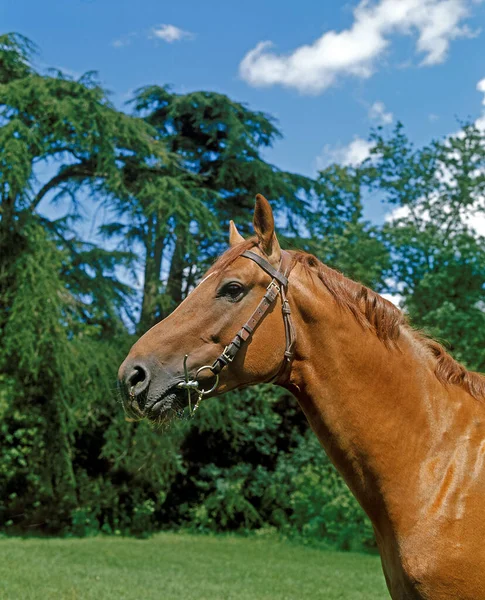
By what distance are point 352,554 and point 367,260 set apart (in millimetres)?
6411

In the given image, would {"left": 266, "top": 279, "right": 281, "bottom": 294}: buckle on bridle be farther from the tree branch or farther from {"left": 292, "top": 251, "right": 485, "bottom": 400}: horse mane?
the tree branch

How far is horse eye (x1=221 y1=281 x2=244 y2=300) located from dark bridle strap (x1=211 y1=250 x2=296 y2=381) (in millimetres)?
94

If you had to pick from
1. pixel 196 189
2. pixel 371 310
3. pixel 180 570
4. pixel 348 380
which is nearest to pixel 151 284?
pixel 196 189

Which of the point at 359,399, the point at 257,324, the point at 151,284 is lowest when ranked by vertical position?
the point at 359,399

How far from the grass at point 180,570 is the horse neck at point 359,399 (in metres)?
5.73

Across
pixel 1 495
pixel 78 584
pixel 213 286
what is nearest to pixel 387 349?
pixel 213 286

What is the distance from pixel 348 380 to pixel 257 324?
1.42 ft

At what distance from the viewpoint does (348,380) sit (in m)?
2.56

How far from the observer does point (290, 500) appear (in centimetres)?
1547

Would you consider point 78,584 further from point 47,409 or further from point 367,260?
point 367,260

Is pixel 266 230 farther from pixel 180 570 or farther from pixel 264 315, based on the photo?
pixel 180 570

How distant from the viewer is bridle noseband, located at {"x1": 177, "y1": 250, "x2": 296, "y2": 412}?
96.3 inches

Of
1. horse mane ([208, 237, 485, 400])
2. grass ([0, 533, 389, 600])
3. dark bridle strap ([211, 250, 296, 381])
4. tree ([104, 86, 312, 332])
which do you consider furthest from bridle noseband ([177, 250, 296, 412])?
tree ([104, 86, 312, 332])

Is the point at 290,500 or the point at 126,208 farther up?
the point at 126,208
